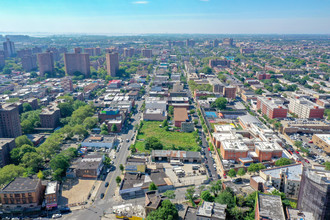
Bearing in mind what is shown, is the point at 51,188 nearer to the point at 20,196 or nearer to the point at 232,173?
the point at 20,196

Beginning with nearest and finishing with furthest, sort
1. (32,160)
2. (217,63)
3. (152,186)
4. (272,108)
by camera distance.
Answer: (152,186) < (32,160) < (272,108) < (217,63)

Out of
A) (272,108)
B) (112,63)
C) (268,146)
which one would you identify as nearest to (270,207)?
(268,146)

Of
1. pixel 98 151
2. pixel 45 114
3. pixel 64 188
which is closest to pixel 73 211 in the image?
pixel 64 188

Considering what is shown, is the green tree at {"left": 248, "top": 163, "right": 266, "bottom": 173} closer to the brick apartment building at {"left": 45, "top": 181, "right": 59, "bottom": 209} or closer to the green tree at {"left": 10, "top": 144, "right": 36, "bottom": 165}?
the brick apartment building at {"left": 45, "top": 181, "right": 59, "bottom": 209}

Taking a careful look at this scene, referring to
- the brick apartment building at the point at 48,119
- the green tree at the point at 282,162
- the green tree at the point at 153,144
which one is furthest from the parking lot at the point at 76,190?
the green tree at the point at 282,162

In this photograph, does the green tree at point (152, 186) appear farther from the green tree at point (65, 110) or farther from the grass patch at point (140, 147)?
the green tree at point (65, 110)

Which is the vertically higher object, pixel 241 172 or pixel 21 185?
pixel 21 185

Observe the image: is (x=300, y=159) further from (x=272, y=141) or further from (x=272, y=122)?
(x=272, y=122)

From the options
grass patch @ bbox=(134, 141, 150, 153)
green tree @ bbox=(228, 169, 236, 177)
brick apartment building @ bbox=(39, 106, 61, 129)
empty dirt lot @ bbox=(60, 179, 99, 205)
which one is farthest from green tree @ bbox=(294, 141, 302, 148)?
brick apartment building @ bbox=(39, 106, 61, 129)
